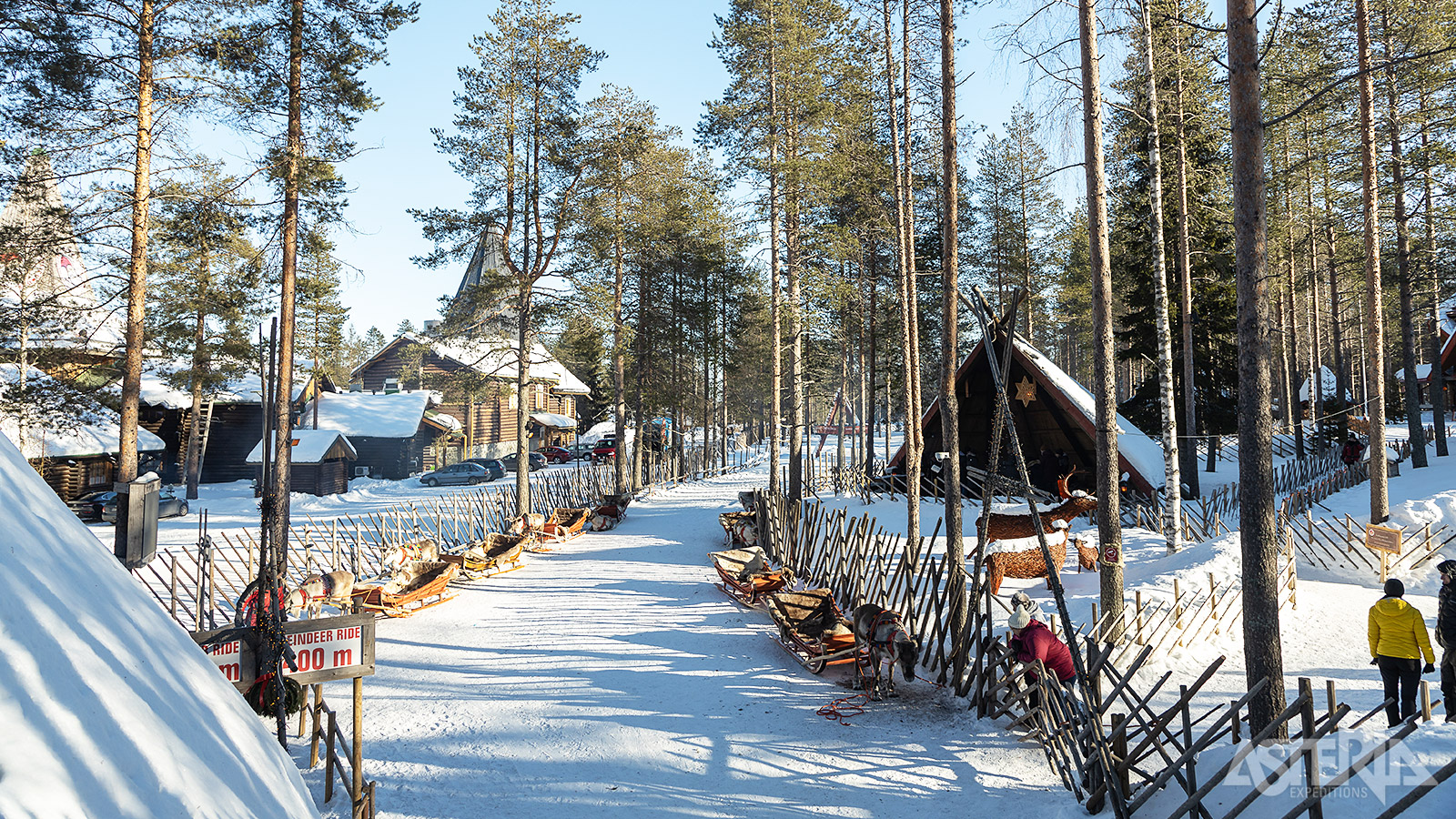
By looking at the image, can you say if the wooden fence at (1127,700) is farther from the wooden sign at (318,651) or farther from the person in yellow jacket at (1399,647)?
the wooden sign at (318,651)

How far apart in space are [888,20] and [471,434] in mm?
32399

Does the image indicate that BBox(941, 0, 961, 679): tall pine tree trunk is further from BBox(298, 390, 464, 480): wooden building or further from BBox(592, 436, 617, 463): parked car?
BBox(298, 390, 464, 480): wooden building

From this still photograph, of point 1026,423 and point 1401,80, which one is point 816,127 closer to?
point 1026,423

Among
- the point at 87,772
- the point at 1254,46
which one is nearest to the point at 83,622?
the point at 87,772

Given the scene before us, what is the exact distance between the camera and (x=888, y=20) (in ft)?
45.2

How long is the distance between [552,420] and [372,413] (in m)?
13.1

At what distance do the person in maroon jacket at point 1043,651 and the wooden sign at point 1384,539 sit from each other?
7.35 meters

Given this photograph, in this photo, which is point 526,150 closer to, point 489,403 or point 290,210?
point 290,210

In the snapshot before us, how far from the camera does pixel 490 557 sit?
14.4m

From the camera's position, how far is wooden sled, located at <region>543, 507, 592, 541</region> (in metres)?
17.7

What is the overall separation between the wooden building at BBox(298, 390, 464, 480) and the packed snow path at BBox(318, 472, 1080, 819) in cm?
2501

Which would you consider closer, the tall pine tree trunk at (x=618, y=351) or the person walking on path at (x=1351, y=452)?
the person walking on path at (x=1351, y=452)

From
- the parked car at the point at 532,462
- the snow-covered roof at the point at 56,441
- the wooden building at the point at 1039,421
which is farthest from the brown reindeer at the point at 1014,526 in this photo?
the parked car at the point at 532,462

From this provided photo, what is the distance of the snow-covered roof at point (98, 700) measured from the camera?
5.41ft
